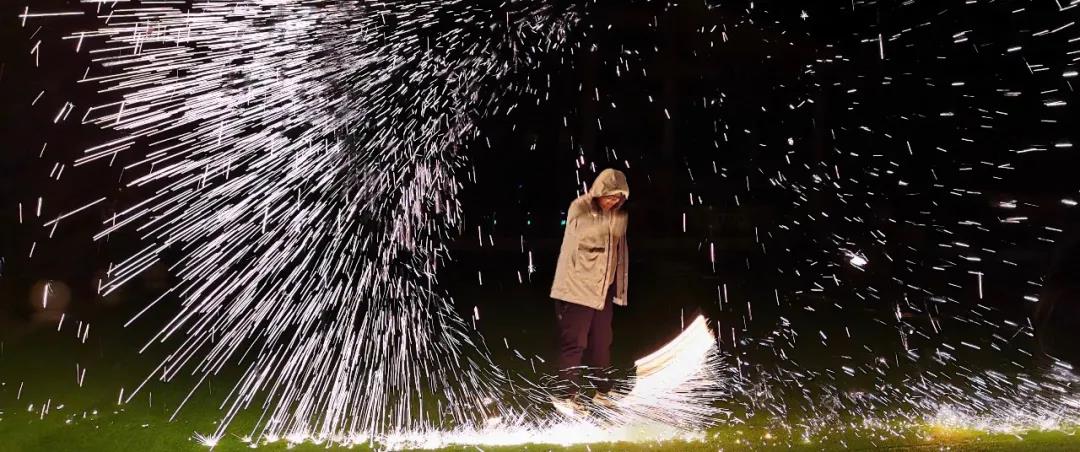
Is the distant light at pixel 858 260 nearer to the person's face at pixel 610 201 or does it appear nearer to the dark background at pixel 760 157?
the dark background at pixel 760 157

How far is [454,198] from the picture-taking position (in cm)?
852

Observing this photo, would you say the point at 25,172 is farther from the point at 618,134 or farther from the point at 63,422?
the point at 618,134

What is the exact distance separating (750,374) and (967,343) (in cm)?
347

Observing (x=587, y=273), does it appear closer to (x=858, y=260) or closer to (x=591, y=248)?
(x=591, y=248)

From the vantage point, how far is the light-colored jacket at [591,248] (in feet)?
18.5

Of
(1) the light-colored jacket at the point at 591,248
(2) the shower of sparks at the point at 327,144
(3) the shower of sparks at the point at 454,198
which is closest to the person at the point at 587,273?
(1) the light-colored jacket at the point at 591,248

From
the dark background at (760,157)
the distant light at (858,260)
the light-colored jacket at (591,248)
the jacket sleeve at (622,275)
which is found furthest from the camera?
the distant light at (858,260)

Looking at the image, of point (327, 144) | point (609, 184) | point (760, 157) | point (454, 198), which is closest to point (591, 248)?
point (609, 184)

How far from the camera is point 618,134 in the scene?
62.8 ft

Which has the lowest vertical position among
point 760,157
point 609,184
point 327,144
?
point 609,184

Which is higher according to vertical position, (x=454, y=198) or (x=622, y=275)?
(x=454, y=198)

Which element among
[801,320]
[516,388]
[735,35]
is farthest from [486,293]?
[516,388]

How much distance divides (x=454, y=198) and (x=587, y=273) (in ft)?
10.3

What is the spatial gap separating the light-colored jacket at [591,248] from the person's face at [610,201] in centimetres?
3
